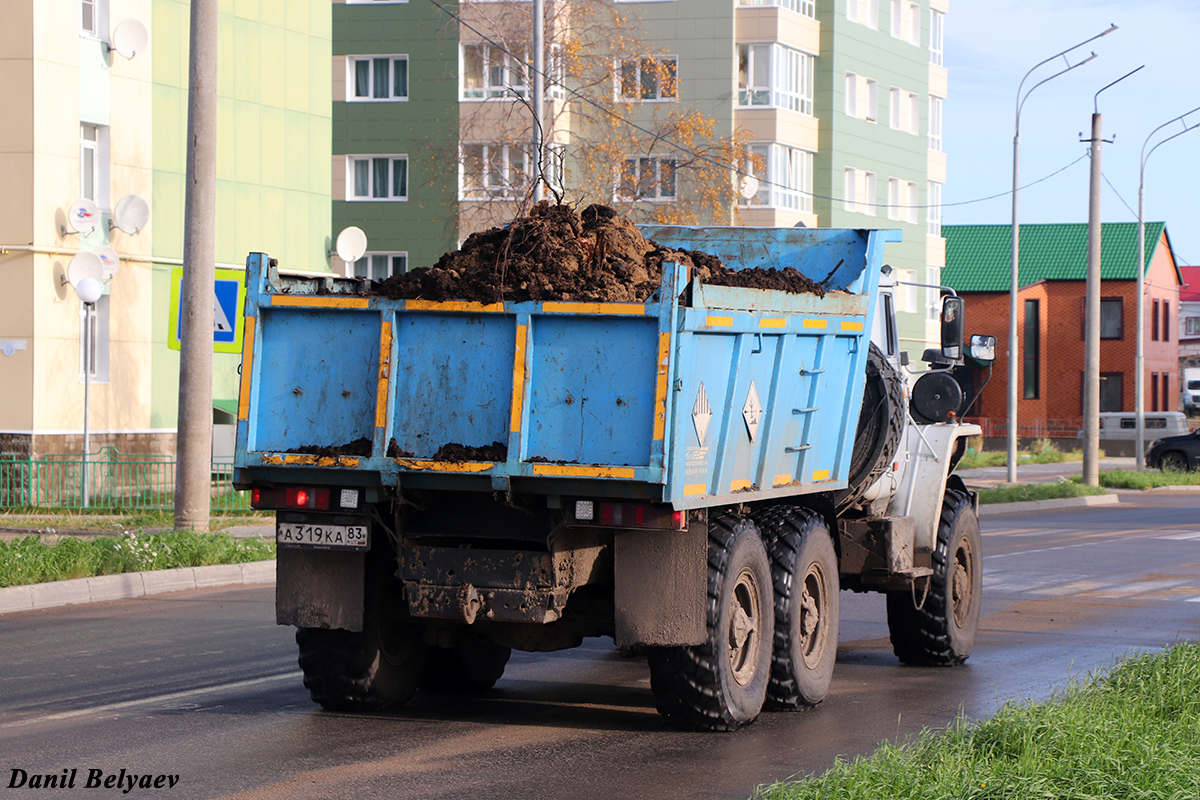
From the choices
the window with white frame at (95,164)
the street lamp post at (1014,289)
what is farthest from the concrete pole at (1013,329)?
the window with white frame at (95,164)

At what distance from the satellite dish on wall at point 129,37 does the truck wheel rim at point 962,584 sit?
→ 1824cm

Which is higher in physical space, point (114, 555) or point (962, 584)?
point (962, 584)

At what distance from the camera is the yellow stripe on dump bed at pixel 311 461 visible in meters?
7.86

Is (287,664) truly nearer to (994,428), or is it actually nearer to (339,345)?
(339,345)

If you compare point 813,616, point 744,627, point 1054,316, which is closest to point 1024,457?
point 1054,316

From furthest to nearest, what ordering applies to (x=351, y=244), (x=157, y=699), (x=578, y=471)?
(x=351, y=244)
(x=157, y=699)
(x=578, y=471)

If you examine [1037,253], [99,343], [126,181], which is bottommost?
[99,343]

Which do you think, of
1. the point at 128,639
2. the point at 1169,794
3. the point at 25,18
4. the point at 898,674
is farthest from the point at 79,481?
the point at 1169,794

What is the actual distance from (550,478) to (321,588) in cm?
149

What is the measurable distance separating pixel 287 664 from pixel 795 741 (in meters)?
3.81

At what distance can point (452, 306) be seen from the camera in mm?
7793

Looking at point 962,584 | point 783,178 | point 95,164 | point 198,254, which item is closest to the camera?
point 962,584

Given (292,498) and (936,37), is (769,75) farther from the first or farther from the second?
(292,498)

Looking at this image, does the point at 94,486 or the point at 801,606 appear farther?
the point at 94,486
